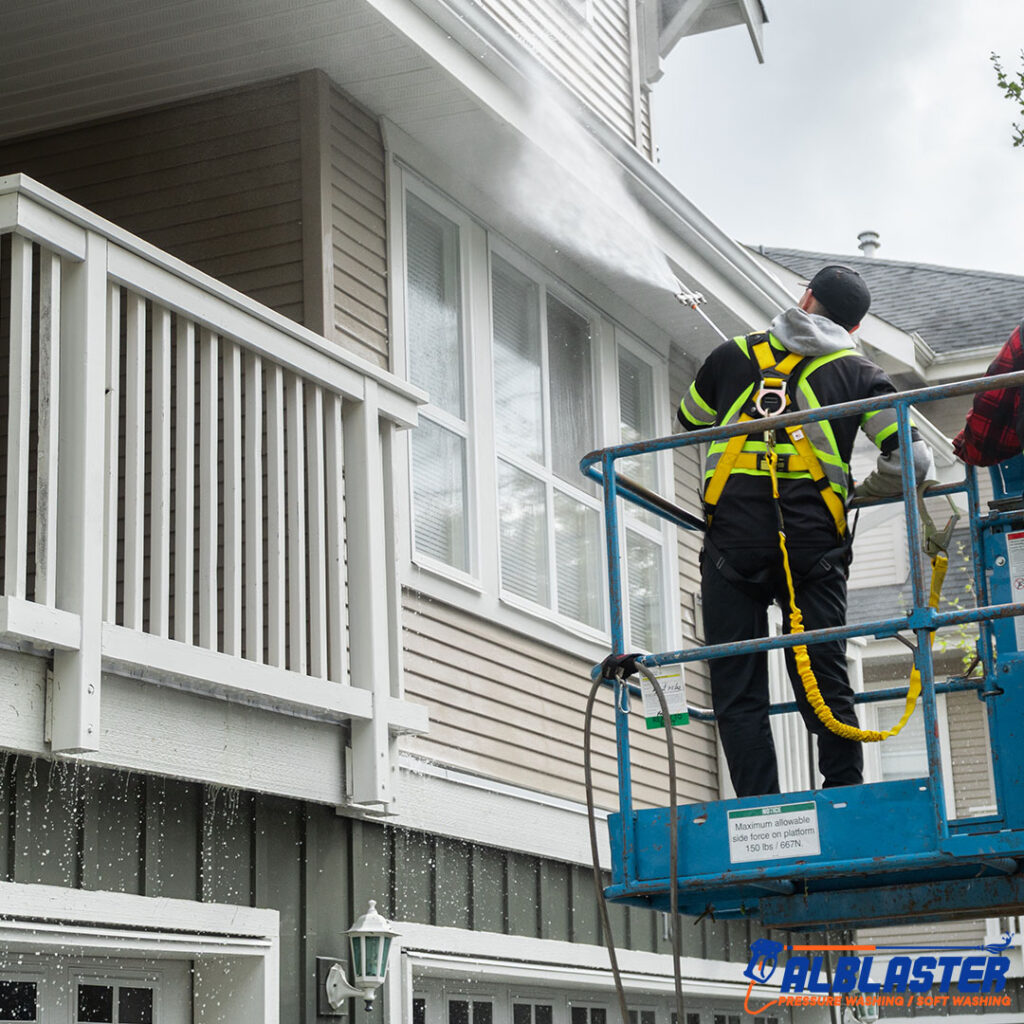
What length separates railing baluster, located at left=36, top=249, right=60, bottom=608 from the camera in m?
4.86

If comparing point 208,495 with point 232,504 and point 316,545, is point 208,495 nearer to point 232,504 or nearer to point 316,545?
point 232,504

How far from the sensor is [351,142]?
786 centimetres

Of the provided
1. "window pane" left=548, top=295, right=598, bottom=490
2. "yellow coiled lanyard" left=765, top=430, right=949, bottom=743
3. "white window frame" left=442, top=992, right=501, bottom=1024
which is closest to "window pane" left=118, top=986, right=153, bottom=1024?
"white window frame" left=442, top=992, right=501, bottom=1024

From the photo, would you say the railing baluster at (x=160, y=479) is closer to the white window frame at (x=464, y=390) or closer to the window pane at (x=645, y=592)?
the white window frame at (x=464, y=390)

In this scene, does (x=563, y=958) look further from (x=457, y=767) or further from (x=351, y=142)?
(x=351, y=142)

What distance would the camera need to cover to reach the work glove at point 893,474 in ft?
17.6

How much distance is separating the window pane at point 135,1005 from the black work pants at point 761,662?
7.10 feet

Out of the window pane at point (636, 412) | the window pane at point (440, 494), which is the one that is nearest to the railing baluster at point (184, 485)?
the window pane at point (440, 494)

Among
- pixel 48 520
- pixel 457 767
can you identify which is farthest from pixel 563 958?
pixel 48 520

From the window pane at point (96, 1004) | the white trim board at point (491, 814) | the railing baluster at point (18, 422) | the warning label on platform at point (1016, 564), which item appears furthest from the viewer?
the white trim board at point (491, 814)

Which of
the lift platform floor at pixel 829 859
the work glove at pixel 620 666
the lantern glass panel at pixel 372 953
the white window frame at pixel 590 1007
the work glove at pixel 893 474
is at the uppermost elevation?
the work glove at pixel 893 474

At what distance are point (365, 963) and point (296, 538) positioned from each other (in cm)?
168

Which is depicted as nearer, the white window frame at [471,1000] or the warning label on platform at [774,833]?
the warning label on platform at [774,833]

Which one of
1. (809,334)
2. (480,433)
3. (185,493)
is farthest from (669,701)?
(480,433)
